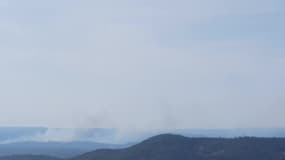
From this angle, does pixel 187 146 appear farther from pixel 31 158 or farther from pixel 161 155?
pixel 31 158

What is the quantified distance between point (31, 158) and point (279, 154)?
2446 inches

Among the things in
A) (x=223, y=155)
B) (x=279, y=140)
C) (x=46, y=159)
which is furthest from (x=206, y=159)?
(x=46, y=159)

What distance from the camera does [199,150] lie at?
137 meters

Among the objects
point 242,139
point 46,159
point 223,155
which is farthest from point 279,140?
point 46,159

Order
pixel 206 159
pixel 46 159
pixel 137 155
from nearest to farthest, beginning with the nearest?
pixel 206 159 → pixel 137 155 → pixel 46 159

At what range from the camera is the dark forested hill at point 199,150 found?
433ft

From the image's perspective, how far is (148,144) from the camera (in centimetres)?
14562

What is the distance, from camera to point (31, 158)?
166250 mm

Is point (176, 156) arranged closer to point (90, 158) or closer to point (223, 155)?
point (223, 155)

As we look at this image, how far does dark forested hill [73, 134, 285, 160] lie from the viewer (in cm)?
13212

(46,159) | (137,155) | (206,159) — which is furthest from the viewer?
(46,159)

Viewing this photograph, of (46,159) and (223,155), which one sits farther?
(46,159)

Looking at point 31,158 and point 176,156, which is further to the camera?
point 31,158

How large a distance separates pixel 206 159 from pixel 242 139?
64.5 feet
